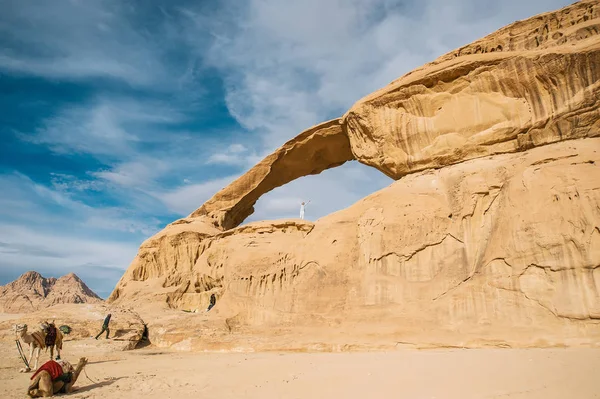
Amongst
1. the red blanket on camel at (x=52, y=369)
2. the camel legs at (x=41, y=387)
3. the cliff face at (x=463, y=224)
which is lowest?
the camel legs at (x=41, y=387)

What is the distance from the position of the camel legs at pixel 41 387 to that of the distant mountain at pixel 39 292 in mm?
32234

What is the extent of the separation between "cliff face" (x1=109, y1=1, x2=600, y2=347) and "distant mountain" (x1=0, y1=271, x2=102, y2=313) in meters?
29.2

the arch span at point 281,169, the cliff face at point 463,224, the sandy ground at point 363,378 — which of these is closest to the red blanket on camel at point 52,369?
the sandy ground at point 363,378

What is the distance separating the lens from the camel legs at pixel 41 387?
20.4 feet

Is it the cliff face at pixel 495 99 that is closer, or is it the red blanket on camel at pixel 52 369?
the red blanket on camel at pixel 52 369

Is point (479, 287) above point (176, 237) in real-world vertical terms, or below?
below

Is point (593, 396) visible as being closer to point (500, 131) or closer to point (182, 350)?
point (500, 131)

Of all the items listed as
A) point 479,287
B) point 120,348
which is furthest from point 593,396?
point 120,348

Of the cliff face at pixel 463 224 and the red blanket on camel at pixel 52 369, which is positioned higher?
the cliff face at pixel 463 224

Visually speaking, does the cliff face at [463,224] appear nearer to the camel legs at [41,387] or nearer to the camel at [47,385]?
the camel at [47,385]

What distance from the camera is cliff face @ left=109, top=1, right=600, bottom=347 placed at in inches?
341

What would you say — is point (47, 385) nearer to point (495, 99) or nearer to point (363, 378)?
point (363, 378)

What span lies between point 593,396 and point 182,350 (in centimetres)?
1047

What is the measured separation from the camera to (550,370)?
5.36 metres
